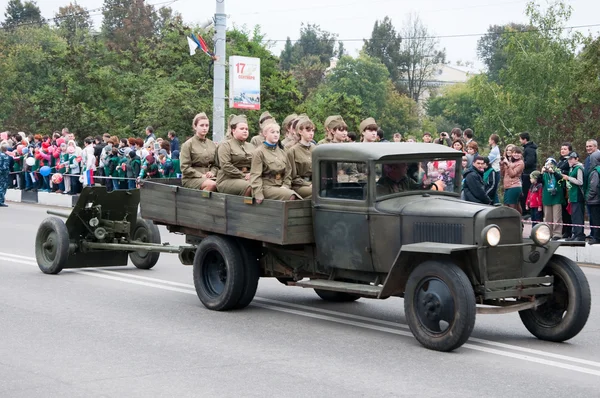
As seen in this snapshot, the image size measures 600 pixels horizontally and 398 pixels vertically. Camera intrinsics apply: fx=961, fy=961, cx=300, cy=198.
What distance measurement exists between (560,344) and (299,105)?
36.9 m

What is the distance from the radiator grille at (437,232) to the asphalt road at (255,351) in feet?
3.07

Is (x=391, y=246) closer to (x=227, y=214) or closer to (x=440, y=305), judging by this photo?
(x=440, y=305)

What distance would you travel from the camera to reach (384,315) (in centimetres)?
1005

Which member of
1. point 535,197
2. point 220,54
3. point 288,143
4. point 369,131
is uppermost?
point 220,54

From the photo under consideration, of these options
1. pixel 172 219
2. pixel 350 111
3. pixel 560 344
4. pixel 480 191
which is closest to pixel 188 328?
pixel 172 219

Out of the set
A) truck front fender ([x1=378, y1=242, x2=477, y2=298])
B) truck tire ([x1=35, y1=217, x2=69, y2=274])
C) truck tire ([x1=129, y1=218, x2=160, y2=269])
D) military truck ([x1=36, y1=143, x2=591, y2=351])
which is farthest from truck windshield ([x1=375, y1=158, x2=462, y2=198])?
truck tire ([x1=35, y1=217, x2=69, y2=274])

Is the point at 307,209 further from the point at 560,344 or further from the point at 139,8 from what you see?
the point at 139,8

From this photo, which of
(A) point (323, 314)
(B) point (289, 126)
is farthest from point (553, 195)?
(A) point (323, 314)

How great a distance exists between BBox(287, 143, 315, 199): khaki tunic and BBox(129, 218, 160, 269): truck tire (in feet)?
11.1

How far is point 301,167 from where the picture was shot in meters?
10.5

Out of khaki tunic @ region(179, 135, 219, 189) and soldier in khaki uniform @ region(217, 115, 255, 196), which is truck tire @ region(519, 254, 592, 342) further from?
khaki tunic @ region(179, 135, 219, 189)

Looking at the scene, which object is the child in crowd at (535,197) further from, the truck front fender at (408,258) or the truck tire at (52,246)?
the truck front fender at (408,258)

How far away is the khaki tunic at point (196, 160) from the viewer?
36.8ft

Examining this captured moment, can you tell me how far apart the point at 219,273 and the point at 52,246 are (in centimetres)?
345
